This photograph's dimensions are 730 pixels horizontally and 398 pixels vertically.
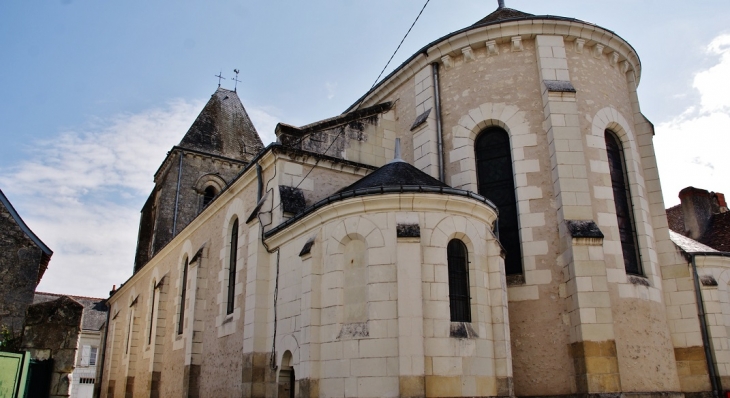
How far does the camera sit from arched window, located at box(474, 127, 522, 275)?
11742 mm

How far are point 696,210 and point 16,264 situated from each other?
74.0ft

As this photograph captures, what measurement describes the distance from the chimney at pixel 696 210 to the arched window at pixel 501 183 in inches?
538

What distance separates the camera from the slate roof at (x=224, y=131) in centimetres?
2906

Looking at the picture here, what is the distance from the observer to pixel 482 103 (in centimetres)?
1279

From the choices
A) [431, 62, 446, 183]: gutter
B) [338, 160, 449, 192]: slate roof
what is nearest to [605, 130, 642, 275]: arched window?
[431, 62, 446, 183]: gutter

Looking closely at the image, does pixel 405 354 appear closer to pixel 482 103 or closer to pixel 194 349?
pixel 482 103

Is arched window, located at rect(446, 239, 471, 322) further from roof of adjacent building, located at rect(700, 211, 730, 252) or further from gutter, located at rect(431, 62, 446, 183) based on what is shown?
roof of adjacent building, located at rect(700, 211, 730, 252)

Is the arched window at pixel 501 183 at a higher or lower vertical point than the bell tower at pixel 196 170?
lower

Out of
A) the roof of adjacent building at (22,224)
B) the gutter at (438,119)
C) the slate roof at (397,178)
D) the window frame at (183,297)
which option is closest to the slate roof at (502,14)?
the gutter at (438,119)

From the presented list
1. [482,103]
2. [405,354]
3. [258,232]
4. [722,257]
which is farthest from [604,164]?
[258,232]

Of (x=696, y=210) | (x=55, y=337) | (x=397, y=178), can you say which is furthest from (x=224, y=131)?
(x=55, y=337)

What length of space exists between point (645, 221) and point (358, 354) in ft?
23.1

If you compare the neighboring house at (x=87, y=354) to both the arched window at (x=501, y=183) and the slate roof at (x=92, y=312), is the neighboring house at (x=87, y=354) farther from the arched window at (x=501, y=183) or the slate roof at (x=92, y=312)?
the arched window at (x=501, y=183)

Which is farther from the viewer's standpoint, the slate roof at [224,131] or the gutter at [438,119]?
the slate roof at [224,131]
